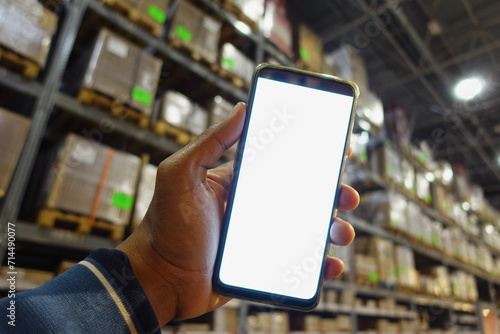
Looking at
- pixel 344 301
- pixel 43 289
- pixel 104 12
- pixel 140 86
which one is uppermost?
pixel 104 12

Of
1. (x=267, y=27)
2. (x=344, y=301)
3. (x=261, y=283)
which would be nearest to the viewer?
(x=261, y=283)

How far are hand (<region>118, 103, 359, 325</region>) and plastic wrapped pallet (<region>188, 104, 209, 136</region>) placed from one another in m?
1.93

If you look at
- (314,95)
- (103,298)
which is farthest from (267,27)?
(103,298)

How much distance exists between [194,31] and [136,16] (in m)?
0.59

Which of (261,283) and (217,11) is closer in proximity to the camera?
(261,283)

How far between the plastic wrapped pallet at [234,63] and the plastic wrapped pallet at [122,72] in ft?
2.71

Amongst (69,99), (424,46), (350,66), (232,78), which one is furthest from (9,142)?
(424,46)

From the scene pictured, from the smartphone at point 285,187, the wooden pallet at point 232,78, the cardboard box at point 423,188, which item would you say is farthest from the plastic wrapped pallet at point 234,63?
the cardboard box at point 423,188

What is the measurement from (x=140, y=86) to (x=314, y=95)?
1828 mm

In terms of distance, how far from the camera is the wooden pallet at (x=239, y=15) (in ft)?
11.2

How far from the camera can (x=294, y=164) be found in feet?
3.66

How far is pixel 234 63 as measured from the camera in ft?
11.1

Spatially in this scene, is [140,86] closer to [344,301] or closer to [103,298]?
[103,298]

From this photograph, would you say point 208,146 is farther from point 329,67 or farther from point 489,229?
point 489,229
